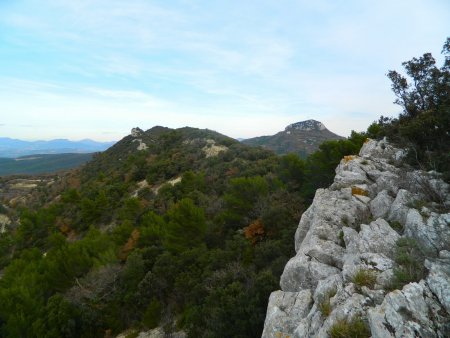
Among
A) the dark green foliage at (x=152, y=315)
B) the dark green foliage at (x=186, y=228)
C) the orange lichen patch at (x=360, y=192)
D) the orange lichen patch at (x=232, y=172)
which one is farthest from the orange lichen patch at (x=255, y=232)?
the orange lichen patch at (x=232, y=172)

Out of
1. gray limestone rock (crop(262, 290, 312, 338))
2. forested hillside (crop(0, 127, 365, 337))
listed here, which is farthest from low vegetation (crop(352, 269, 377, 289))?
forested hillside (crop(0, 127, 365, 337))

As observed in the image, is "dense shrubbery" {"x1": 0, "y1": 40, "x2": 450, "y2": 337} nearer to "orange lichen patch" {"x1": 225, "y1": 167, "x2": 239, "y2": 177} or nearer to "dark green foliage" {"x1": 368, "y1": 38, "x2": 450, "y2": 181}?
"dark green foliage" {"x1": 368, "y1": 38, "x2": 450, "y2": 181}

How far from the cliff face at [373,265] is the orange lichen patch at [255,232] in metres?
7.10

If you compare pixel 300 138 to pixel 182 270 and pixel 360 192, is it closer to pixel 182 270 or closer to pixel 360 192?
pixel 182 270

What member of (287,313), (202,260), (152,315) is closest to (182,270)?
(202,260)

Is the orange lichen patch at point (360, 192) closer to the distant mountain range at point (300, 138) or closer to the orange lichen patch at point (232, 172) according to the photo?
the orange lichen patch at point (232, 172)

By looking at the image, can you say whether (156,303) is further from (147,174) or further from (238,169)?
(147,174)

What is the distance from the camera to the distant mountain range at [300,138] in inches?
5123

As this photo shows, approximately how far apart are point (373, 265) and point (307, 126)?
16617 centimetres

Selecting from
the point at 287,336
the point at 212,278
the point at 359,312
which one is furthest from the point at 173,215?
the point at 359,312

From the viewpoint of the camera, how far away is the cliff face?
5.72 m

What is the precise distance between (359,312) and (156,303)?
1472 cm

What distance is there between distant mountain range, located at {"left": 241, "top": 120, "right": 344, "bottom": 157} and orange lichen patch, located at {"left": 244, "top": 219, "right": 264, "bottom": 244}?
339 ft

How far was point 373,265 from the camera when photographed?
7328 mm
